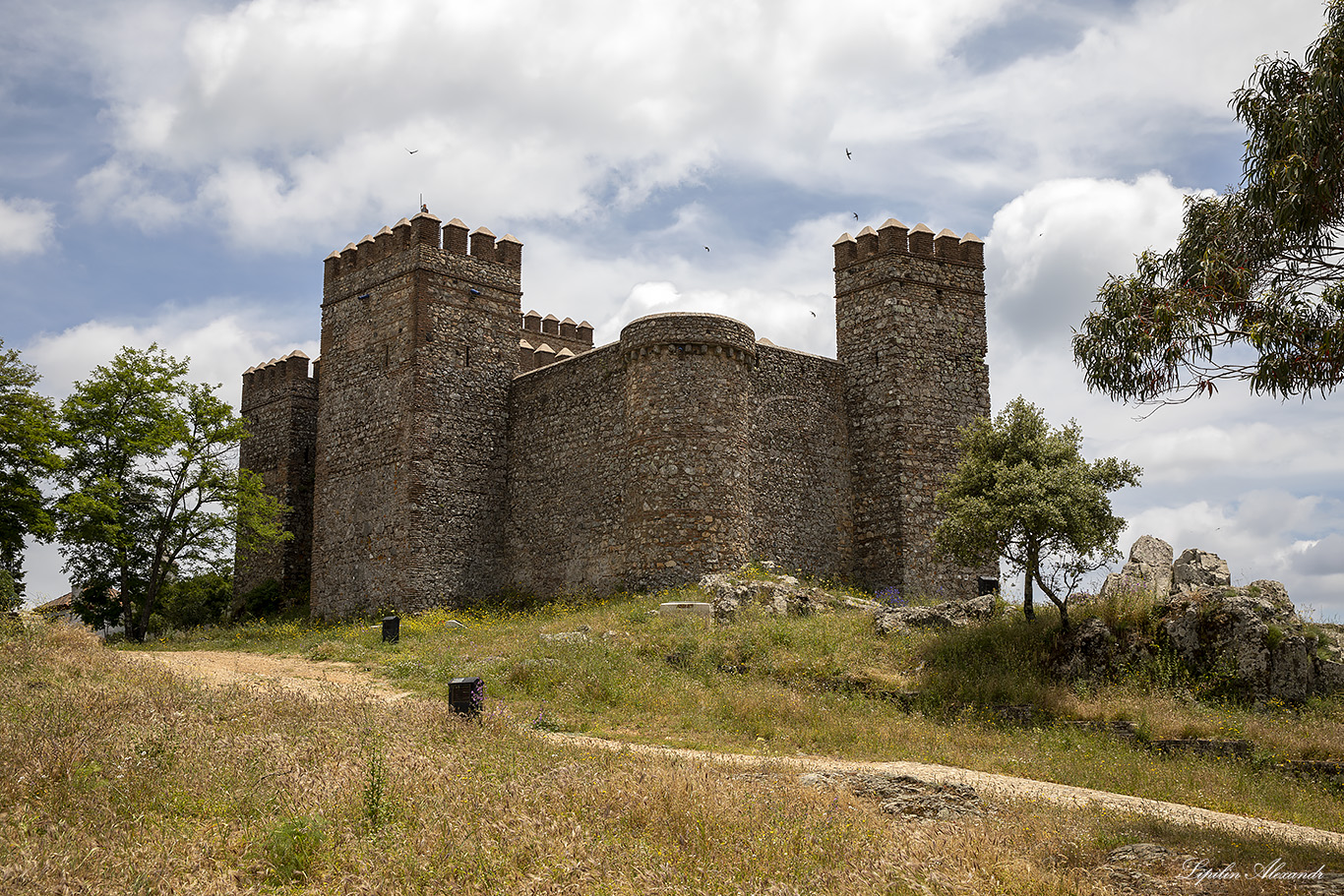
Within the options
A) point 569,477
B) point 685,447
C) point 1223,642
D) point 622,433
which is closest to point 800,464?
point 685,447

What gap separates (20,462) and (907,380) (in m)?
22.6

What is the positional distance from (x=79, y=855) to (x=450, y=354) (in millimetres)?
21236

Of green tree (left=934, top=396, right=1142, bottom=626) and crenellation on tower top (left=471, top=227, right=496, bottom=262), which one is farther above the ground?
crenellation on tower top (left=471, top=227, right=496, bottom=262)

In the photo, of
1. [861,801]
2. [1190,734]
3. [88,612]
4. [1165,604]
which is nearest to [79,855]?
[861,801]

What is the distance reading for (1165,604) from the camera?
16.3 m

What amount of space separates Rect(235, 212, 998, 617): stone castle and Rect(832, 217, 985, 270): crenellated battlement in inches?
2.3

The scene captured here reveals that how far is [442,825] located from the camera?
743cm

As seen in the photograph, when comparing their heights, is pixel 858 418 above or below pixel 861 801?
above

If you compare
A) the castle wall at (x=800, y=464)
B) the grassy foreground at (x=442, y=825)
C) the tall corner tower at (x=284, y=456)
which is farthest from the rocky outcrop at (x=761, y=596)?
the tall corner tower at (x=284, y=456)

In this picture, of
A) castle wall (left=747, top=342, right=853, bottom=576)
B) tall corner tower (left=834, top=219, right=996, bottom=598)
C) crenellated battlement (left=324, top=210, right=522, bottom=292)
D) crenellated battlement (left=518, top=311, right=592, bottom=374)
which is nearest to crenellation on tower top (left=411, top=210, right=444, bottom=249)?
crenellated battlement (left=324, top=210, right=522, bottom=292)

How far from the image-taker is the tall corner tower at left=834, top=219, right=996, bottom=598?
80.8 ft

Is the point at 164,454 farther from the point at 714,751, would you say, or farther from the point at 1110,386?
the point at 1110,386

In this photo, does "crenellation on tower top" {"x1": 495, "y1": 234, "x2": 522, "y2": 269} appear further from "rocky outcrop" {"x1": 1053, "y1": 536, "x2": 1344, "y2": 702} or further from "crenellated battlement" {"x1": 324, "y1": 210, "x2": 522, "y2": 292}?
"rocky outcrop" {"x1": 1053, "y1": 536, "x2": 1344, "y2": 702}

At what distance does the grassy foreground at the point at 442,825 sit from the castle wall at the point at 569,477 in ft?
44.7
